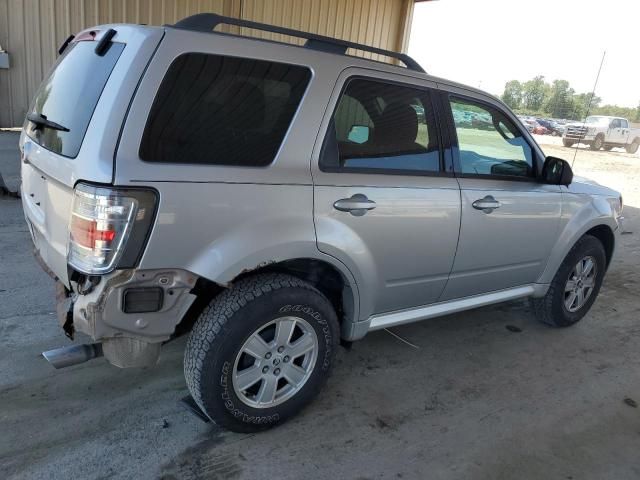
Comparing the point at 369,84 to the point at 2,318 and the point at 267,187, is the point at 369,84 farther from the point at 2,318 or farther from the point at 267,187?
the point at 2,318

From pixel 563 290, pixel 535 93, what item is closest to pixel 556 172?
pixel 563 290

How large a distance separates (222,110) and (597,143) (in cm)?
2564

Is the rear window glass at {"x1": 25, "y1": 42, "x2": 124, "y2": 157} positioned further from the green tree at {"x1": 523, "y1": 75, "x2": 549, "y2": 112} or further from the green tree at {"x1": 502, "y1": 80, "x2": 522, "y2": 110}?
the green tree at {"x1": 523, "y1": 75, "x2": 549, "y2": 112}

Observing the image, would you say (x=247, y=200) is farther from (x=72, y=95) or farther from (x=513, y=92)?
(x=513, y=92)

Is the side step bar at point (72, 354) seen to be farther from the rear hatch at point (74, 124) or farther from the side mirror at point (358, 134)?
the side mirror at point (358, 134)

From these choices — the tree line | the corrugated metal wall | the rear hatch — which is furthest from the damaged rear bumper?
the tree line

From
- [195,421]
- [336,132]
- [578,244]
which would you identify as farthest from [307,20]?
[195,421]

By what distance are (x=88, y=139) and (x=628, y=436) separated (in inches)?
129

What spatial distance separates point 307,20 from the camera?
11477 mm

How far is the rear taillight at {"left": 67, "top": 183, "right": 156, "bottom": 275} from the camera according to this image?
215cm

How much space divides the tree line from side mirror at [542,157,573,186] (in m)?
16.8

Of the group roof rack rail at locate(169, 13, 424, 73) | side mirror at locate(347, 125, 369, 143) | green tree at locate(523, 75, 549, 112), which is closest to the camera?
roof rack rail at locate(169, 13, 424, 73)

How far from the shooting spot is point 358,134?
2.92m

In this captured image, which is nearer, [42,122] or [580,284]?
[42,122]
